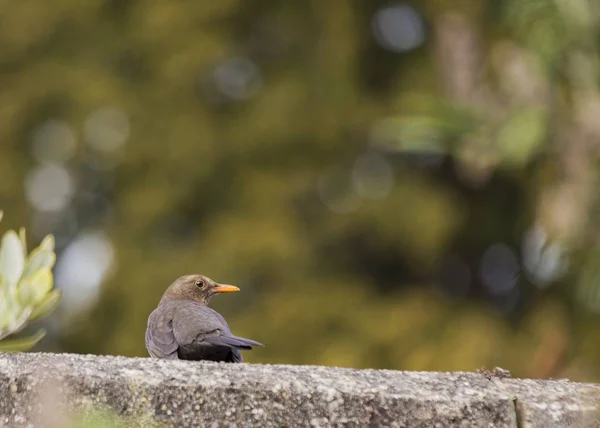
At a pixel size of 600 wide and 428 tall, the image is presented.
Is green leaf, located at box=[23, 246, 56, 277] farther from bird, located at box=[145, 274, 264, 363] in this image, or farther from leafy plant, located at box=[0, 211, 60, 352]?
bird, located at box=[145, 274, 264, 363]

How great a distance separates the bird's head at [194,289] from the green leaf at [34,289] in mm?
2170

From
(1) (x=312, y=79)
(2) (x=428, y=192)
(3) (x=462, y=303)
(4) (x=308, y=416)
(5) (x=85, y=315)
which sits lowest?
(4) (x=308, y=416)

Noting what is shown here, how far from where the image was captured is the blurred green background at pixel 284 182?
34.4 feet

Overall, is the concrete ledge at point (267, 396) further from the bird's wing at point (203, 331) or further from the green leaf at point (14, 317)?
the bird's wing at point (203, 331)

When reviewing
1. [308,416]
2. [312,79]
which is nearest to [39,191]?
[312,79]

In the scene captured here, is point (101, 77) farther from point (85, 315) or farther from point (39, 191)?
point (85, 315)

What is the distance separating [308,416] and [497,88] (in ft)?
26.2

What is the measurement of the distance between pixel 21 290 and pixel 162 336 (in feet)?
4.49

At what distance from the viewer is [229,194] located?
456 inches

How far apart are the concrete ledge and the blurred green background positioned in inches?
280

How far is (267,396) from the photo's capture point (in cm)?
241

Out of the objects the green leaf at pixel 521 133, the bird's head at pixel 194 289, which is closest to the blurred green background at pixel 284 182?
the green leaf at pixel 521 133

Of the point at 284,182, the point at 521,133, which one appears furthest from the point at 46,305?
the point at 284,182

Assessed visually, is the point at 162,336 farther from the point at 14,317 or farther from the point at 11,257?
the point at 14,317
